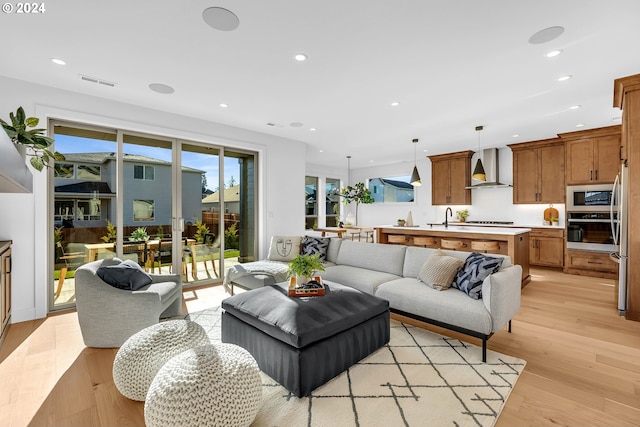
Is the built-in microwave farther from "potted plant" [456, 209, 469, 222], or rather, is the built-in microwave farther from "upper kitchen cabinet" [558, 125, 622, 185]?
"potted plant" [456, 209, 469, 222]

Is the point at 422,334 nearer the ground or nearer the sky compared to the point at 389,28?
nearer the ground

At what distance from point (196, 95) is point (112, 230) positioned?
2.23 metres

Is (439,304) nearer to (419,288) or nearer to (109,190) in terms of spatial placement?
(419,288)

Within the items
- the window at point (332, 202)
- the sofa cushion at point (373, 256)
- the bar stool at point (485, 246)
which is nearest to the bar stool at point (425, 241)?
the bar stool at point (485, 246)

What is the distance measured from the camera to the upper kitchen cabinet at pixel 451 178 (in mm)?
7379

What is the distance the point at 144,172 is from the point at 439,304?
4358 millimetres

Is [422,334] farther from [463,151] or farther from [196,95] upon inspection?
[463,151]

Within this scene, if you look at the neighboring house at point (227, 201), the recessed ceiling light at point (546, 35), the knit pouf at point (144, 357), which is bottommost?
the knit pouf at point (144, 357)

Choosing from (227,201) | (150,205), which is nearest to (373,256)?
(227,201)

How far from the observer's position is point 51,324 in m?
3.33

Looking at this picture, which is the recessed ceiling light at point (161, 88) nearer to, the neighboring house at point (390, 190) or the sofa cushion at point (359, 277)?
the sofa cushion at point (359, 277)

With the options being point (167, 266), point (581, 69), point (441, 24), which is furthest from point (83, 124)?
point (581, 69)

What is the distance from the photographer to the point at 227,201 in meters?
5.31

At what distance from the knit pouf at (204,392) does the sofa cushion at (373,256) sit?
2.48 m
